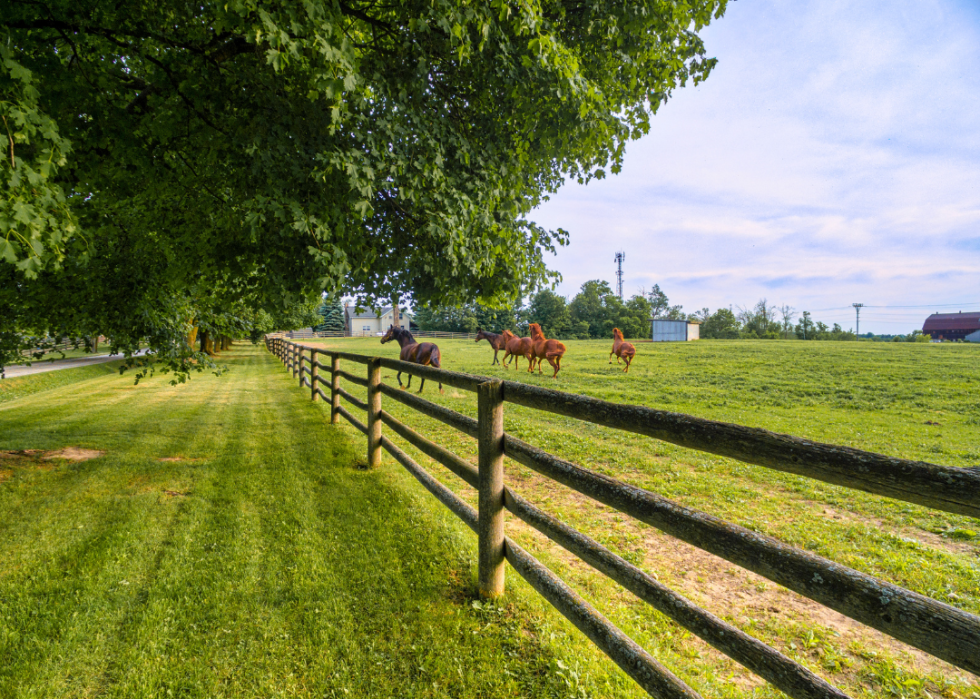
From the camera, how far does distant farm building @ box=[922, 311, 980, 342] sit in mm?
61000

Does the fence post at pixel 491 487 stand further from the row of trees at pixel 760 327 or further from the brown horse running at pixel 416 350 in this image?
the row of trees at pixel 760 327

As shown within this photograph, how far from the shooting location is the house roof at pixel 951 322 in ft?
203

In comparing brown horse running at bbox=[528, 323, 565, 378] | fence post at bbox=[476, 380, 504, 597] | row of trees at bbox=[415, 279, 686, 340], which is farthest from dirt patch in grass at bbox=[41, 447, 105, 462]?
row of trees at bbox=[415, 279, 686, 340]

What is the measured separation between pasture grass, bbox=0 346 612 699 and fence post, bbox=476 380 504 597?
0.70ft

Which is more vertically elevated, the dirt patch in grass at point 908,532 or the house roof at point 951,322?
the house roof at point 951,322

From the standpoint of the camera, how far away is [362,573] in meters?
3.58

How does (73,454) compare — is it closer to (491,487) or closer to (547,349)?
(491,487)

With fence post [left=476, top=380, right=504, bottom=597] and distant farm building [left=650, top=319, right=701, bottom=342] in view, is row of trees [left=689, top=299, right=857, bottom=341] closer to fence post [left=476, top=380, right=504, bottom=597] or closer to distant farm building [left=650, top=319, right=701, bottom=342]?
distant farm building [left=650, top=319, right=701, bottom=342]

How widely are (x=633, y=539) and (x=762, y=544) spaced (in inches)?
117

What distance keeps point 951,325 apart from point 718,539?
88974 mm

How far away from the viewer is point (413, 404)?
4719 millimetres

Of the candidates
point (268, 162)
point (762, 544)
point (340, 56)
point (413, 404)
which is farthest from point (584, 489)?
point (268, 162)

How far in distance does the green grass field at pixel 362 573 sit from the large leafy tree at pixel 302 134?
2.16 meters

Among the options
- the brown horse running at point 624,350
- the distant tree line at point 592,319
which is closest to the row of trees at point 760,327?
the distant tree line at point 592,319
